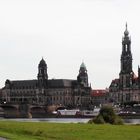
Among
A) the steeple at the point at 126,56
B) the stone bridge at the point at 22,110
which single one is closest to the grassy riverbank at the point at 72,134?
the stone bridge at the point at 22,110

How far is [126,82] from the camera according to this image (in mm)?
185750

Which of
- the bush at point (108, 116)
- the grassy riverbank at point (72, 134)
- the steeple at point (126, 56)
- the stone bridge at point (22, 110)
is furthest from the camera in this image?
the steeple at point (126, 56)

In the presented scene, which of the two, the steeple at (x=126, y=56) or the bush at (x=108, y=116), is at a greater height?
the steeple at (x=126, y=56)

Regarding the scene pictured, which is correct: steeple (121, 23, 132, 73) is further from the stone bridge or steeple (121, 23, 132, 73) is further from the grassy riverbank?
the grassy riverbank

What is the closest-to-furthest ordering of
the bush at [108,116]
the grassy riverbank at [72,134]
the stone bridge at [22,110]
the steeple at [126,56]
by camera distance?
1. the grassy riverbank at [72,134]
2. the bush at [108,116]
3. the stone bridge at [22,110]
4. the steeple at [126,56]

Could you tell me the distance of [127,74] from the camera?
596ft

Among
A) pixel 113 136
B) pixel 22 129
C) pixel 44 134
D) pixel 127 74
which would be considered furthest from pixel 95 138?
pixel 127 74

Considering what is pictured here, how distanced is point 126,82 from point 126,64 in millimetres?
7053

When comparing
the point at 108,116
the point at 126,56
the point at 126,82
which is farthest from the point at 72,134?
the point at 126,82

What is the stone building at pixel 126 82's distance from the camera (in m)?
A: 182

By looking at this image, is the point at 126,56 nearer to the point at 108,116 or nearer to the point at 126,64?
the point at 126,64

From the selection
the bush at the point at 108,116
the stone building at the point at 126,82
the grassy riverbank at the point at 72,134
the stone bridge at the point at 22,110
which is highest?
the stone building at the point at 126,82

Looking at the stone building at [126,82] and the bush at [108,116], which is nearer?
the bush at [108,116]

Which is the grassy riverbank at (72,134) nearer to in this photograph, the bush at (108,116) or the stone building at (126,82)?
the bush at (108,116)
